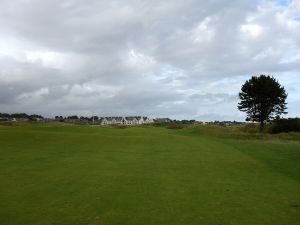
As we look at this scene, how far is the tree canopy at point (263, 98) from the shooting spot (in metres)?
73.8

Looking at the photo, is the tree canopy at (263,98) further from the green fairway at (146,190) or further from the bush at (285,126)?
the green fairway at (146,190)

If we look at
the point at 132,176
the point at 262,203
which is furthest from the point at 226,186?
the point at 132,176

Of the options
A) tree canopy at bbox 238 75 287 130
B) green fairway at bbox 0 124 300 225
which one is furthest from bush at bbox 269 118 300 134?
green fairway at bbox 0 124 300 225

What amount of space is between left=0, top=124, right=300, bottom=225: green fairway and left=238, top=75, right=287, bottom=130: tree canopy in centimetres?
5013

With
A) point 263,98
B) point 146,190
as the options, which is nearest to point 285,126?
point 263,98

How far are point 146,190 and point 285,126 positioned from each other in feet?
202

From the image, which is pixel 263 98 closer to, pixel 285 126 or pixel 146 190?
pixel 285 126

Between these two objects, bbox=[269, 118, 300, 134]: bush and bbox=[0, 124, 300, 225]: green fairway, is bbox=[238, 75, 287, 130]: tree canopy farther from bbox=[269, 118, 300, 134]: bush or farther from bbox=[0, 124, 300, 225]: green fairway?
bbox=[0, 124, 300, 225]: green fairway

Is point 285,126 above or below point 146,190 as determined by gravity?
above

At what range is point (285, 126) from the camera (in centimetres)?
7100

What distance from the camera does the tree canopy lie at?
73750mm

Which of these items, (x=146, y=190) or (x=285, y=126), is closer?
(x=146, y=190)

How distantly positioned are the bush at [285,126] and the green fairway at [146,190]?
154ft

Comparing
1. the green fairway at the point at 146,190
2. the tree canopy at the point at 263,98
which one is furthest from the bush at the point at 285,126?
the green fairway at the point at 146,190
